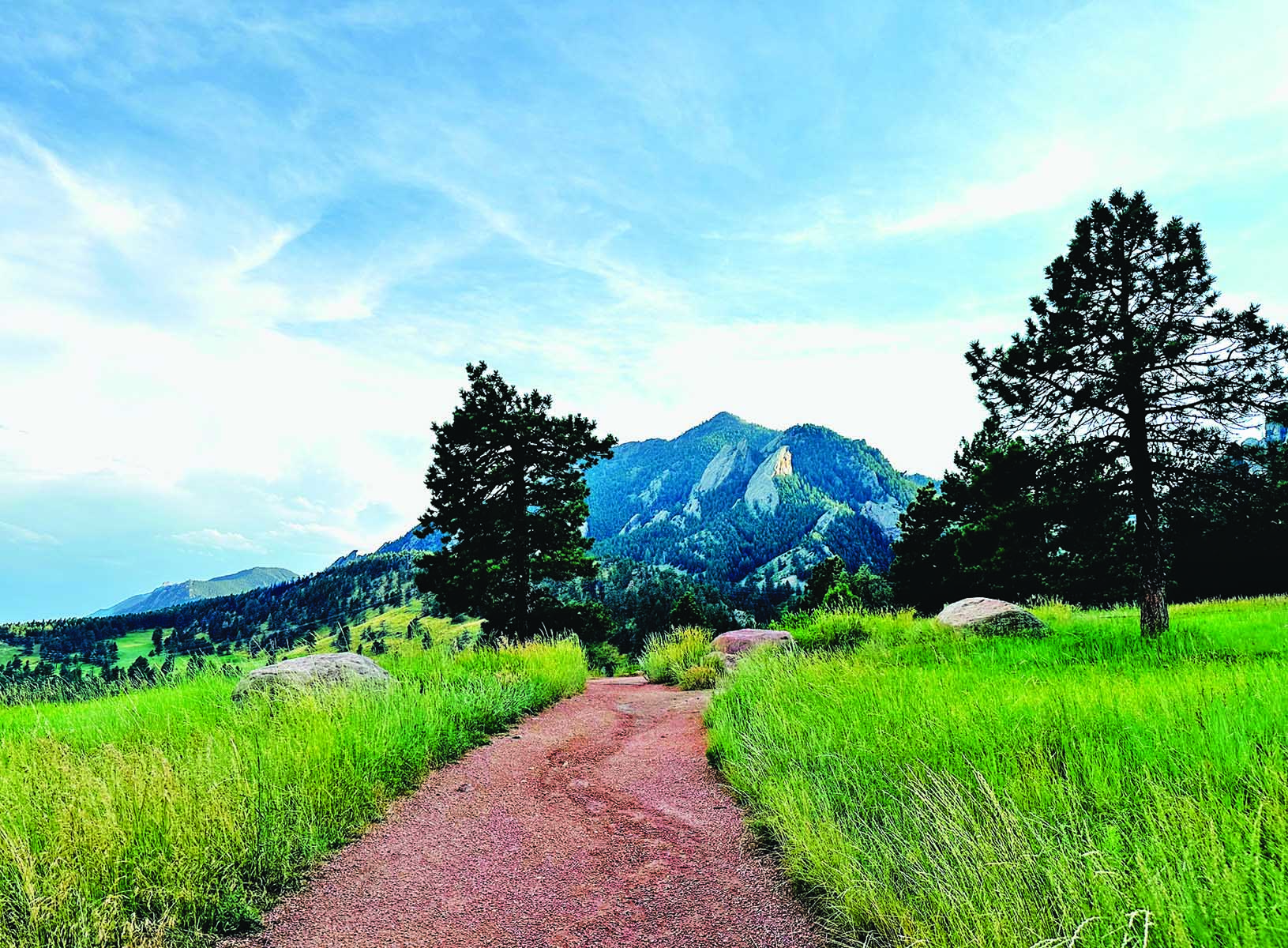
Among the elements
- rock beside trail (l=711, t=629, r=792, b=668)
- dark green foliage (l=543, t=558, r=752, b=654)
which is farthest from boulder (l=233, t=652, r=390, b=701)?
dark green foliage (l=543, t=558, r=752, b=654)

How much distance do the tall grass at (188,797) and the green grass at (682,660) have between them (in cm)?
723

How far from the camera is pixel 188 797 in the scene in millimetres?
4711

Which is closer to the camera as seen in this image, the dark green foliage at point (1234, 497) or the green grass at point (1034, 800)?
the green grass at point (1034, 800)

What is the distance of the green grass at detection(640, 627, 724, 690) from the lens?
50.9ft

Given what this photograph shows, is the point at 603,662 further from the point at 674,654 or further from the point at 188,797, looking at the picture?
the point at 188,797

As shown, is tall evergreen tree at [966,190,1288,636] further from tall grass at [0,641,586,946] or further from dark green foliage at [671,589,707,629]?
dark green foliage at [671,589,707,629]

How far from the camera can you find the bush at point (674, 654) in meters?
17.1

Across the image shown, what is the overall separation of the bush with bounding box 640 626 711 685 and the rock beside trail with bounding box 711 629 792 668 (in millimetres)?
448

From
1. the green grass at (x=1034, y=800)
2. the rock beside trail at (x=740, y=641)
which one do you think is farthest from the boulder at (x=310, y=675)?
the rock beside trail at (x=740, y=641)

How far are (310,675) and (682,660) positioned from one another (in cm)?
1045

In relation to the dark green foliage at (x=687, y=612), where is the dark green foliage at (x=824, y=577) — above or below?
above

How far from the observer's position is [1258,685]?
5762 millimetres

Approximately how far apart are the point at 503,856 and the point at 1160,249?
59.0 ft

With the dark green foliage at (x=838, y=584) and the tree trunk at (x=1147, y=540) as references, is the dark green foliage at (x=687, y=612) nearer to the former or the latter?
the dark green foliage at (x=838, y=584)
